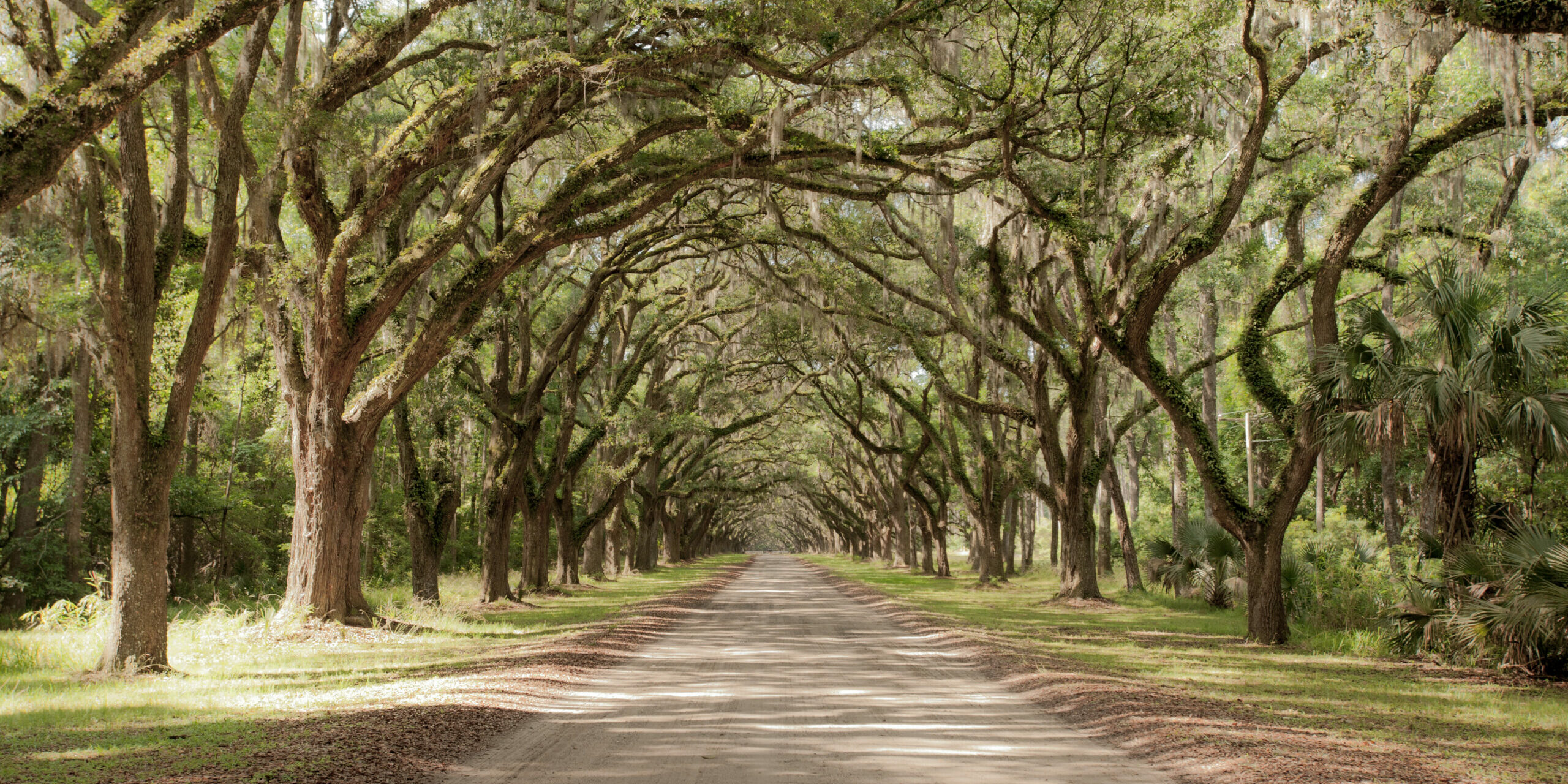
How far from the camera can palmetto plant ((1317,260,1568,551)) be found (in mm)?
9625

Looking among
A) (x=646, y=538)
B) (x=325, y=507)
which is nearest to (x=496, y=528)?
(x=325, y=507)

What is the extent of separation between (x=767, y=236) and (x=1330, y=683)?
432 inches

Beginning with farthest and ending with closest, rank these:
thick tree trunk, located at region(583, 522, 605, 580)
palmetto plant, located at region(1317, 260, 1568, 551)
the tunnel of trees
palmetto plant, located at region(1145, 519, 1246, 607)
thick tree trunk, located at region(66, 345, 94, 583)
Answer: thick tree trunk, located at region(583, 522, 605, 580) → palmetto plant, located at region(1145, 519, 1246, 607) → thick tree trunk, located at region(66, 345, 94, 583) → palmetto plant, located at region(1317, 260, 1568, 551) → the tunnel of trees

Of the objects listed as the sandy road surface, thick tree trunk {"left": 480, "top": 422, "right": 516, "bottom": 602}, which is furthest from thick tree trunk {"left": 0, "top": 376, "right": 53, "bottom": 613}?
the sandy road surface

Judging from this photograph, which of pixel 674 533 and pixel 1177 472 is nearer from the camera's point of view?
pixel 1177 472

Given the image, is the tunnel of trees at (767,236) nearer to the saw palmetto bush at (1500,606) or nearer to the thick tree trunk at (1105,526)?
the saw palmetto bush at (1500,606)

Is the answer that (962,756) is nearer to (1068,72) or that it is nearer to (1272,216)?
(1068,72)

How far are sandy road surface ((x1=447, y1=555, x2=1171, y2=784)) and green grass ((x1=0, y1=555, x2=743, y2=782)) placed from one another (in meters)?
1.62

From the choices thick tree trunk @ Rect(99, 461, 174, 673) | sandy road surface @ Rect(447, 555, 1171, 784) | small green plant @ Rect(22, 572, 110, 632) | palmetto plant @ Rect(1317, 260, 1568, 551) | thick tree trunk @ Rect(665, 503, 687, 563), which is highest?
palmetto plant @ Rect(1317, 260, 1568, 551)

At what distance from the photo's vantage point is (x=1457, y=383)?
9945 millimetres

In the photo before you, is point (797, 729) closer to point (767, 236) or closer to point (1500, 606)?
point (1500, 606)

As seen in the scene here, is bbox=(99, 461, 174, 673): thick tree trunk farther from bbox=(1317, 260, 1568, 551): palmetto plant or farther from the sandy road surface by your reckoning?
bbox=(1317, 260, 1568, 551): palmetto plant

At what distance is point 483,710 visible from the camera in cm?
678

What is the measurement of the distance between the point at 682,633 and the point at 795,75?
7930 mm
